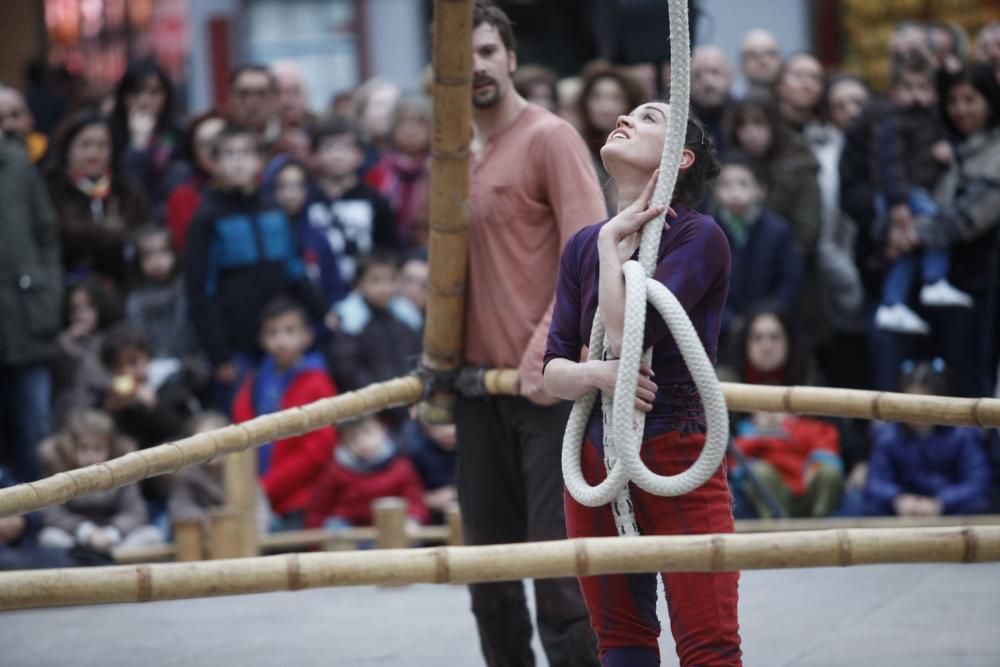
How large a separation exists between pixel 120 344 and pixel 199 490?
934 mm

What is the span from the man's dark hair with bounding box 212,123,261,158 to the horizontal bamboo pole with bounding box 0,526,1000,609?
17.7 ft

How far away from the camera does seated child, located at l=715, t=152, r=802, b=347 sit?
8.16m

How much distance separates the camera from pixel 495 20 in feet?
15.0

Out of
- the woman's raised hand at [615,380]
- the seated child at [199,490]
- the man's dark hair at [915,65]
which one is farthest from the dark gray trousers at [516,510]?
the man's dark hair at [915,65]

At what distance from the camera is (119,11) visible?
17750mm

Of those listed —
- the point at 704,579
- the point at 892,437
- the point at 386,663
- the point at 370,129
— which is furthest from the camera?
the point at 370,129

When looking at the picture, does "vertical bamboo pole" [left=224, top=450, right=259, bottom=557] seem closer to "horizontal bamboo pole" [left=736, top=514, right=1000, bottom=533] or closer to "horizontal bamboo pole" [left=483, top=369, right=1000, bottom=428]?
"horizontal bamboo pole" [left=736, top=514, right=1000, bottom=533]

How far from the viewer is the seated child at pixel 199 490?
7887 millimetres

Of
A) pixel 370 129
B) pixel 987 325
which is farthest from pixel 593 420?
pixel 370 129

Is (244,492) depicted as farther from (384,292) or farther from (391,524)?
(384,292)

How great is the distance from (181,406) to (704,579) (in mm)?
5341

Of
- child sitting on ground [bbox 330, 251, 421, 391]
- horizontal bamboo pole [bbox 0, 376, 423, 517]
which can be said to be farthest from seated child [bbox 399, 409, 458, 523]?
horizontal bamboo pole [bbox 0, 376, 423, 517]

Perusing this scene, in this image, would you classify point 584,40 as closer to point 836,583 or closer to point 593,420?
point 836,583

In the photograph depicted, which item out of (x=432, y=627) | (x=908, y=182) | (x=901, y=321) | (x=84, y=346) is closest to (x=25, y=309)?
(x=84, y=346)
